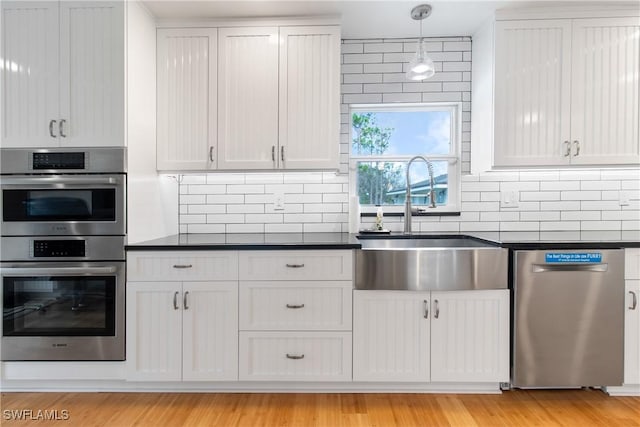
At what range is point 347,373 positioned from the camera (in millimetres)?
2104

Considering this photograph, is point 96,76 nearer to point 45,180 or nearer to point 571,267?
point 45,180

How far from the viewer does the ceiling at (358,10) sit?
91.4 inches

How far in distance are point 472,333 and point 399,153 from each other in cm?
142

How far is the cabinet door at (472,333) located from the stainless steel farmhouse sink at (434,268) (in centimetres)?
7

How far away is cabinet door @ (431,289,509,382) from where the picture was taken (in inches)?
81.8

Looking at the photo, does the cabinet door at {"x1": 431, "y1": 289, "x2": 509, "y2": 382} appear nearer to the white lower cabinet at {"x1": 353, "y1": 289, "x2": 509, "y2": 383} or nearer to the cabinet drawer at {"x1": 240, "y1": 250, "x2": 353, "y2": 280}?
the white lower cabinet at {"x1": 353, "y1": 289, "x2": 509, "y2": 383}

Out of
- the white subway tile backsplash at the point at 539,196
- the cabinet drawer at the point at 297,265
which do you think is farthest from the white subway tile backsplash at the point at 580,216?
the cabinet drawer at the point at 297,265

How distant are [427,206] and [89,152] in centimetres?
233

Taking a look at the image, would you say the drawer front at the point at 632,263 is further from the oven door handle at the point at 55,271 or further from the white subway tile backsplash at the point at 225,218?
the oven door handle at the point at 55,271

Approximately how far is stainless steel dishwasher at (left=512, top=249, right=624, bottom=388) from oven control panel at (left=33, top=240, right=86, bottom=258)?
2.53 metres

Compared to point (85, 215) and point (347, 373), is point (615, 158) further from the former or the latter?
point (85, 215)

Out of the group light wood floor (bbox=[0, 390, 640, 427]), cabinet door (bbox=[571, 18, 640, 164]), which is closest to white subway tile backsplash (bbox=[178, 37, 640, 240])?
cabinet door (bbox=[571, 18, 640, 164])

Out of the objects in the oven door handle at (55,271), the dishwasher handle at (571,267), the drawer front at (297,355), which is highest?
the dishwasher handle at (571,267)

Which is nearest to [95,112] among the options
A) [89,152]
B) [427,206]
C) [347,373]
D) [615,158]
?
[89,152]
